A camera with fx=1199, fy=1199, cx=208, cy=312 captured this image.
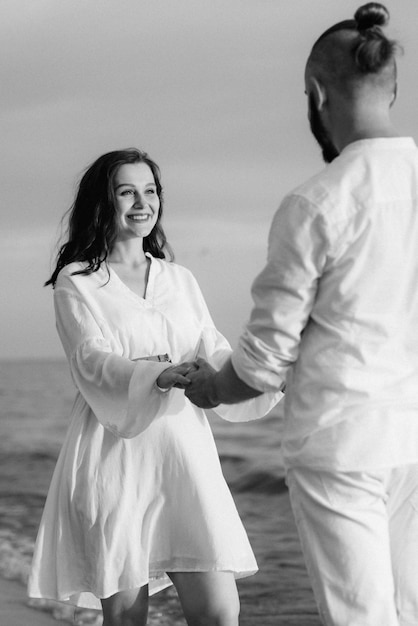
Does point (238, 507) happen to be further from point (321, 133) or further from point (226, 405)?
point (321, 133)

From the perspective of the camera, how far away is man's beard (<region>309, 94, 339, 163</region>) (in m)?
2.72

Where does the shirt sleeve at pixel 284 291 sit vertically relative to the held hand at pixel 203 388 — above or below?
above

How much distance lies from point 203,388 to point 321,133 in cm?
72

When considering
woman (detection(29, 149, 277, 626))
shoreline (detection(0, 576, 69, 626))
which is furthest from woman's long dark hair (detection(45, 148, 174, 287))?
shoreline (detection(0, 576, 69, 626))

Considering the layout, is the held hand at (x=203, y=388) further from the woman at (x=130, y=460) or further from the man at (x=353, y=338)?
the woman at (x=130, y=460)

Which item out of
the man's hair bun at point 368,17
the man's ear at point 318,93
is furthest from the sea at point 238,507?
the man's hair bun at point 368,17

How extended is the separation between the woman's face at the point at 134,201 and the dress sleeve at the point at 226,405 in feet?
1.29

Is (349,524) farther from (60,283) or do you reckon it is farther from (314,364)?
(60,283)

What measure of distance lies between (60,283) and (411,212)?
1647 millimetres

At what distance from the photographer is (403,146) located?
8.75 ft

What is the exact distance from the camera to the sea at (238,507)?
6.39 meters

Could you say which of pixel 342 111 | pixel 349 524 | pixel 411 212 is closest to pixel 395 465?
pixel 349 524

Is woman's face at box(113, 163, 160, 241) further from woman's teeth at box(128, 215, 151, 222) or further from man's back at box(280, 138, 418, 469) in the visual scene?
man's back at box(280, 138, 418, 469)

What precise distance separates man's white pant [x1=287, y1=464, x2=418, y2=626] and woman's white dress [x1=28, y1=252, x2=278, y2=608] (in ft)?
3.72
